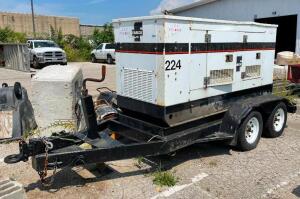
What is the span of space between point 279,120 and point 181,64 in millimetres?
2901

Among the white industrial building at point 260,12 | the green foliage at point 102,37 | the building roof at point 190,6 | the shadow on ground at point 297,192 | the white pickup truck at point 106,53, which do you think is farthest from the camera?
the green foliage at point 102,37

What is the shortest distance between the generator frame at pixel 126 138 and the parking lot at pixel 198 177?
41 centimetres

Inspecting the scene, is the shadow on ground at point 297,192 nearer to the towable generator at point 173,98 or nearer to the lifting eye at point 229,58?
the towable generator at point 173,98

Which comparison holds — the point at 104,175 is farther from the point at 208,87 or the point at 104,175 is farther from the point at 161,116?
the point at 208,87

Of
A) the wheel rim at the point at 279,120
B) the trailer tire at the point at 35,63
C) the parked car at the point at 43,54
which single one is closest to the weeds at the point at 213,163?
the wheel rim at the point at 279,120

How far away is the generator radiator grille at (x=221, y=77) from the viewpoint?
573 cm

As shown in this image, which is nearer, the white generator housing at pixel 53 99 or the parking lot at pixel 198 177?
the parking lot at pixel 198 177

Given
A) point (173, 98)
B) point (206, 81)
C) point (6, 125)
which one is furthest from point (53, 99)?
point (206, 81)

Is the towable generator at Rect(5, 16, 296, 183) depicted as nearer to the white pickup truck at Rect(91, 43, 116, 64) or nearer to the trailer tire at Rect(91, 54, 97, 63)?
the white pickup truck at Rect(91, 43, 116, 64)

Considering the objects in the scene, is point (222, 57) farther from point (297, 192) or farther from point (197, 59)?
point (297, 192)

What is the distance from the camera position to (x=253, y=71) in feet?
21.7

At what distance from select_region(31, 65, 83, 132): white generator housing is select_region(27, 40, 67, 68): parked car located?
17.8m

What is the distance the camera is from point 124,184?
4918 mm

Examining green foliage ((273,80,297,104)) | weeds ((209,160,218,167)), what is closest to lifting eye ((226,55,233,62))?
weeds ((209,160,218,167))
